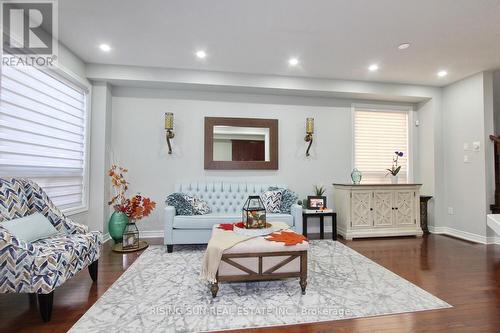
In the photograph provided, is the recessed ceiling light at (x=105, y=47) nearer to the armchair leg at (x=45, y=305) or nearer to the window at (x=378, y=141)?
the armchair leg at (x=45, y=305)

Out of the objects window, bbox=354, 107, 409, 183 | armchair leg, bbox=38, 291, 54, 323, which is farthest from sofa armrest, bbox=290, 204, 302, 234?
armchair leg, bbox=38, 291, 54, 323

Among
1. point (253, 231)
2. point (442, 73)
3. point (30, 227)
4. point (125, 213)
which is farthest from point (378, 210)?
point (30, 227)

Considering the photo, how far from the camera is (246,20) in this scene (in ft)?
8.58

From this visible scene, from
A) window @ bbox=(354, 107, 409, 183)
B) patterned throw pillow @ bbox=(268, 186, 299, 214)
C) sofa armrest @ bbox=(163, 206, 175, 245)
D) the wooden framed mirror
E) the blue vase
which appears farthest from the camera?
window @ bbox=(354, 107, 409, 183)

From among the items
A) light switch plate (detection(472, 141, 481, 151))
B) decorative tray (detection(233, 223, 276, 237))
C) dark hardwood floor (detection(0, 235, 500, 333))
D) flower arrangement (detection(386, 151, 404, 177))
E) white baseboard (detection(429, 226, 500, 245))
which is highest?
light switch plate (detection(472, 141, 481, 151))

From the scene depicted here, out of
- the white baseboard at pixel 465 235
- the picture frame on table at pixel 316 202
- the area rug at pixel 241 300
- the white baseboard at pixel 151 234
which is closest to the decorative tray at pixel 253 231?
the area rug at pixel 241 300

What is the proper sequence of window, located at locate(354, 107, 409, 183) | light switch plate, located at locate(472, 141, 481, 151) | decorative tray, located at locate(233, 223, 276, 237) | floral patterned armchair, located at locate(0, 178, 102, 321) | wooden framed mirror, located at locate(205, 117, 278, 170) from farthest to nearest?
window, located at locate(354, 107, 409, 183) < wooden framed mirror, located at locate(205, 117, 278, 170) < light switch plate, located at locate(472, 141, 481, 151) < decorative tray, located at locate(233, 223, 276, 237) < floral patterned armchair, located at locate(0, 178, 102, 321)

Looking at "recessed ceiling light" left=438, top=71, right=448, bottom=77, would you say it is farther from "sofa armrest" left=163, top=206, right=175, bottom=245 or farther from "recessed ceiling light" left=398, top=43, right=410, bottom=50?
"sofa armrest" left=163, top=206, right=175, bottom=245

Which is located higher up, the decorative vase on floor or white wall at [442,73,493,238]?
white wall at [442,73,493,238]

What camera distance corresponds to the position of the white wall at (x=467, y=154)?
3920 mm

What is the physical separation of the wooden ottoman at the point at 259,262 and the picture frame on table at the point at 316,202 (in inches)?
77.5

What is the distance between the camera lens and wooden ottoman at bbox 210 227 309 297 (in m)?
2.15

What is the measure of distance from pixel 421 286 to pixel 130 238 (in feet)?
11.7
